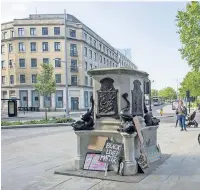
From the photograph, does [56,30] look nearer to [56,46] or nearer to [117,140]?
[56,46]

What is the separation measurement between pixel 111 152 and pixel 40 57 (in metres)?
51.0

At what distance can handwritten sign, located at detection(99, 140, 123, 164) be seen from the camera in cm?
650

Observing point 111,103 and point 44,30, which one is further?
point 44,30

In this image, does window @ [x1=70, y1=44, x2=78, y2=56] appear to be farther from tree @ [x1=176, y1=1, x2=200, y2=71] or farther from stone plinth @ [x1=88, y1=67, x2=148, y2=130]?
stone plinth @ [x1=88, y1=67, x2=148, y2=130]

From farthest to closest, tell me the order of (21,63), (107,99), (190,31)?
(21,63) → (190,31) → (107,99)

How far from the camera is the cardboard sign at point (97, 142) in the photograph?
6.99 metres

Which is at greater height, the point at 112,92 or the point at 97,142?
the point at 112,92

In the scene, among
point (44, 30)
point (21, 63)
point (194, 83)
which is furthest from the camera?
point (21, 63)

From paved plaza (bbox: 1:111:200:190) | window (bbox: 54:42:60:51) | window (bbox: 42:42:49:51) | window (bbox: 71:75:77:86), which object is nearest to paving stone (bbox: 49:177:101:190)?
paved plaza (bbox: 1:111:200:190)

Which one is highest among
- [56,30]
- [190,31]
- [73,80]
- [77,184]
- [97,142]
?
[56,30]

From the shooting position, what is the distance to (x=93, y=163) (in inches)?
273

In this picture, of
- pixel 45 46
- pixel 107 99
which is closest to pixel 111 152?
pixel 107 99

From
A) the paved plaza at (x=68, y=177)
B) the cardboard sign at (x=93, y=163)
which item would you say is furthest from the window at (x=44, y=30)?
the cardboard sign at (x=93, y=163)

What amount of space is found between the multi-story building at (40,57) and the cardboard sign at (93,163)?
4707 centimetres
